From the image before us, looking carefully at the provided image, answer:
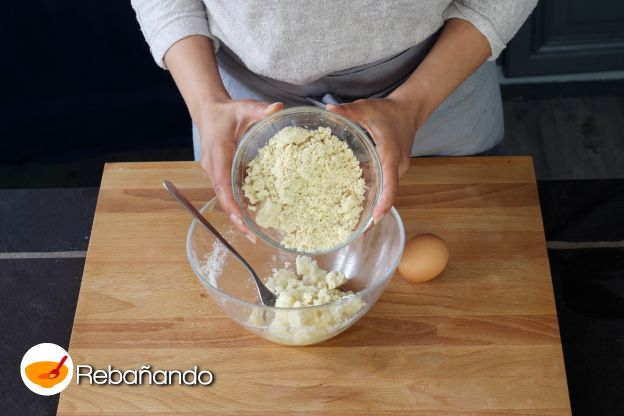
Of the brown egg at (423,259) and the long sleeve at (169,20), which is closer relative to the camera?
the brown egg at (423,259)

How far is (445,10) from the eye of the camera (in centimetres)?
120

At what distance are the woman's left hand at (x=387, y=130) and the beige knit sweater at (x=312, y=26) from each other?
0.10 meters

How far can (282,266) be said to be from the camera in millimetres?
1160

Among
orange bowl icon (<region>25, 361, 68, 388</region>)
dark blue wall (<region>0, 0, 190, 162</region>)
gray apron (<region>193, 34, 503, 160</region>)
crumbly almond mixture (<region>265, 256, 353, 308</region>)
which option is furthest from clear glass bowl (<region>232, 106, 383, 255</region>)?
dark blue wall (<region>0, 0, 190, 162</region>)

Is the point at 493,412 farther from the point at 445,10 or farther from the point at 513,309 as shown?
the point at 445,10

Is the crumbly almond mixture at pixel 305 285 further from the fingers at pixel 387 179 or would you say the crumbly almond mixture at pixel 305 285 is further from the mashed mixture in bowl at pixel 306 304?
the fingers at pixel 387 179

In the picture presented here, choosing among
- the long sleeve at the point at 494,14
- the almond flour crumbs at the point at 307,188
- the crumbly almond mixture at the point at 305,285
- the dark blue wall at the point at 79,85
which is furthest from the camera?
the dark blue wall at the point at 79,85

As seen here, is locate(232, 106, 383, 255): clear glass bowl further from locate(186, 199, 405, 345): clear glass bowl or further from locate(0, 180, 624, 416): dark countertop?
locate(0, 180, 624, 416): dark countertop

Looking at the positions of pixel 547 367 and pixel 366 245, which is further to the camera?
pixel 366 245

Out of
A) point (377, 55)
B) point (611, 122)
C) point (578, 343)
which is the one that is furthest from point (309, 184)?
point (611, 122)

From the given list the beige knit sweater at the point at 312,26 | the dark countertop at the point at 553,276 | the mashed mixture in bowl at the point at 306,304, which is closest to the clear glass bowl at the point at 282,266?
the mashed mixture in bowl at the point at 306,304

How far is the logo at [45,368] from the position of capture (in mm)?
1112

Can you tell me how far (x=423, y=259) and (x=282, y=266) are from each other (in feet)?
0.74

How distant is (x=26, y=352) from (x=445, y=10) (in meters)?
0.91
